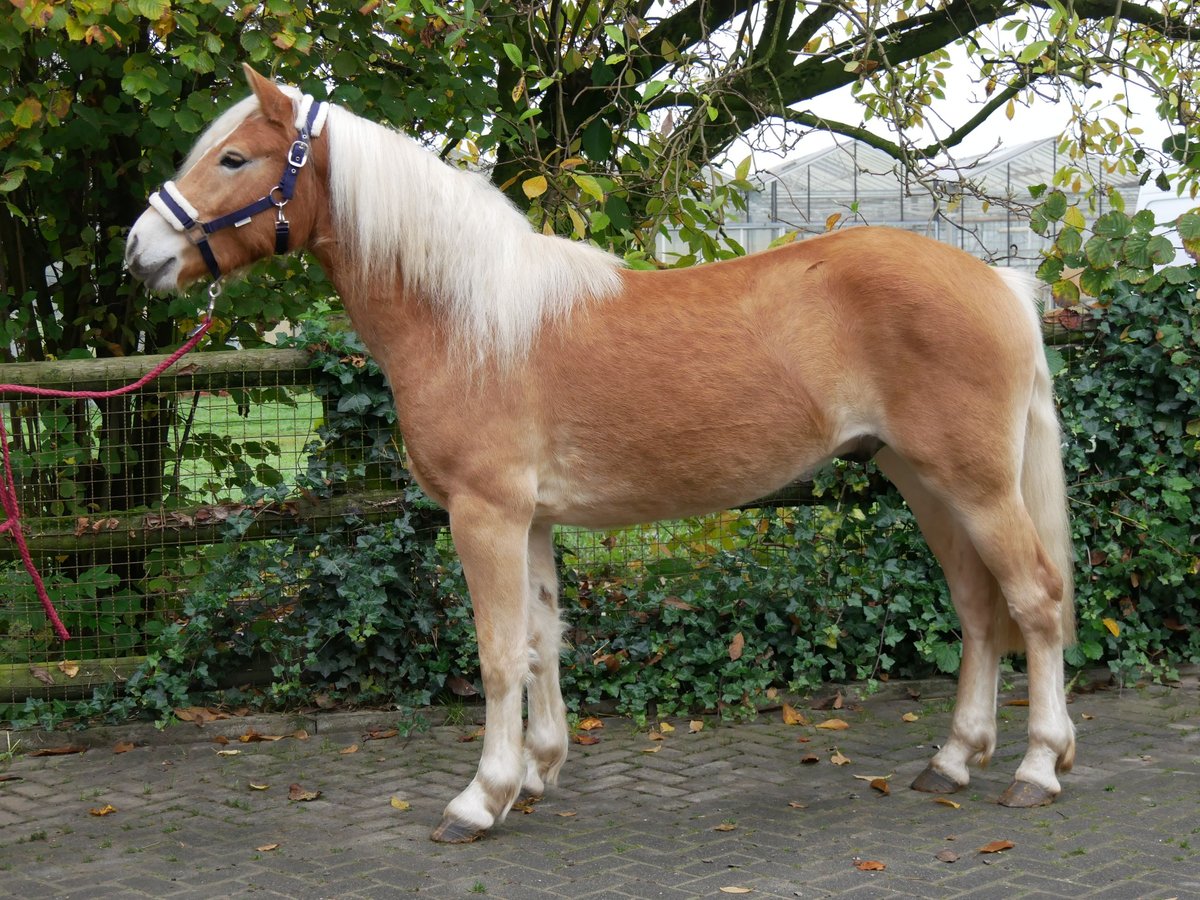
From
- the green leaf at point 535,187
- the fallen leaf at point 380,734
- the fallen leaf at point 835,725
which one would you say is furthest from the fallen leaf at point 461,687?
the green leaf at point 535,187

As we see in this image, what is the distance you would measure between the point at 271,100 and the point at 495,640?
1.85 meters

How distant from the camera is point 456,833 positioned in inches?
151

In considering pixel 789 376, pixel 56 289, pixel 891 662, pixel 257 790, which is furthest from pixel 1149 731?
pixel 56 289

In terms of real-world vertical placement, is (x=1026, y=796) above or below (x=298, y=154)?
below

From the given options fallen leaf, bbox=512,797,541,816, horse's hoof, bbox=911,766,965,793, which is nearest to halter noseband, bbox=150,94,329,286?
fallen leaf, bbox=512,797,541,816

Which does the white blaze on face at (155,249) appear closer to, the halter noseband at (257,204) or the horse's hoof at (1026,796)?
the halter noseband at (257,204)

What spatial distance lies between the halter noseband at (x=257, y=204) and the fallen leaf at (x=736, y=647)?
2678 millimetres

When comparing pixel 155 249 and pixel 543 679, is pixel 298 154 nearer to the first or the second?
pixel 155 249

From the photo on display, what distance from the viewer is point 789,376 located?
4008 mm

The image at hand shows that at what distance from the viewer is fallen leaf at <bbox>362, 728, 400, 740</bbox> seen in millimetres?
5051

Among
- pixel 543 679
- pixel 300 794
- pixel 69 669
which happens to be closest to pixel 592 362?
pixel 543 679

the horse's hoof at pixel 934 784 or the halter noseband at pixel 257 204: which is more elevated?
the halter noseband at pixel 257 204

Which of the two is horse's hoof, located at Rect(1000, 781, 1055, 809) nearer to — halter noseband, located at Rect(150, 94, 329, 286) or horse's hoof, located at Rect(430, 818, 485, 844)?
horse's hoof, located at Rect(430, 818, 485, 844)

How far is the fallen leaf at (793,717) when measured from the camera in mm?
5109
